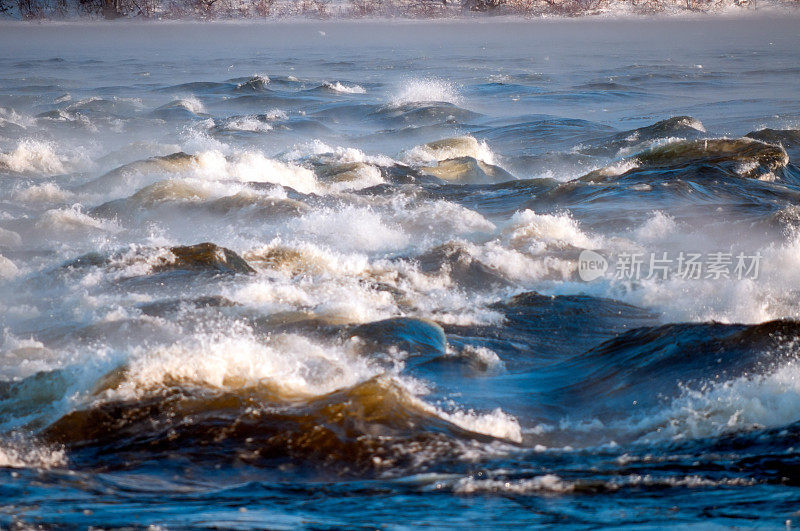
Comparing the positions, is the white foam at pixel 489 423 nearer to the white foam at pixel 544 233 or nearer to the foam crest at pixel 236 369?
the foam crest at pixel 236 369

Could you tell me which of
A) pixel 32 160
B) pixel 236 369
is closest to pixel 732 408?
pixel 236 369

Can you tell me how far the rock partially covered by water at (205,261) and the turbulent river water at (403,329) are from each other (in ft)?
0.10

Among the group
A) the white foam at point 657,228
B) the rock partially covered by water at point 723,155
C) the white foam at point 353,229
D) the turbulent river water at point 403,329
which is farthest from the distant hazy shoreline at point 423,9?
the white foam at point 657,228

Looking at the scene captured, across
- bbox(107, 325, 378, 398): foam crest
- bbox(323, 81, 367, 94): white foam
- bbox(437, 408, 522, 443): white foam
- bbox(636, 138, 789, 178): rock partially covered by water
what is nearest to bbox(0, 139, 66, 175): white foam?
bbox(636, 138, 789, 178): rock partially covered by water

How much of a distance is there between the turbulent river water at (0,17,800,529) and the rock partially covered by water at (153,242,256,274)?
0.10 feet

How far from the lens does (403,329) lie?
16.1ft

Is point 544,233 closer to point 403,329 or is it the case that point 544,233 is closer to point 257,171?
point 403,329

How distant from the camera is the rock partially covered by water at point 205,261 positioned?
6137 mm

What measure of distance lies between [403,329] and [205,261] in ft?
6.53

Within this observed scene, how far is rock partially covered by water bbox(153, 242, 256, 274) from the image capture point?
614 centimetres

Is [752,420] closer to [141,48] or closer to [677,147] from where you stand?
[677,147]

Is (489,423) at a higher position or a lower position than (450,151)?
lower

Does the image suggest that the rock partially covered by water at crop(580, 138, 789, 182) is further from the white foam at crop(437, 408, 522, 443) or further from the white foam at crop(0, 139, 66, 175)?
the white foam at crop(0, 139, 66, 175)

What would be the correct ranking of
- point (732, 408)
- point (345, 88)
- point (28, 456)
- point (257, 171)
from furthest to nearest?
point (345, 88) → point (257, 171) → point (732, 408) → point (28, 456)
